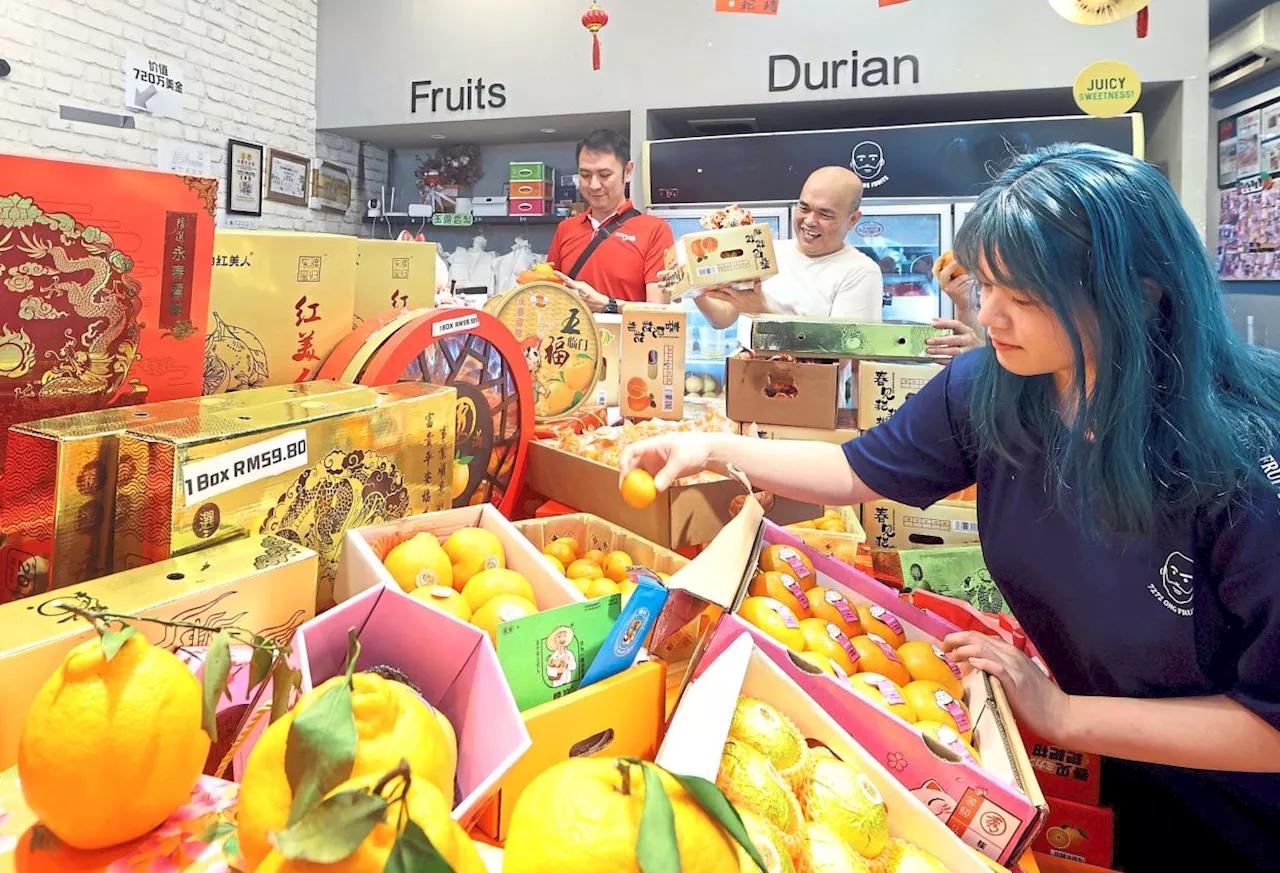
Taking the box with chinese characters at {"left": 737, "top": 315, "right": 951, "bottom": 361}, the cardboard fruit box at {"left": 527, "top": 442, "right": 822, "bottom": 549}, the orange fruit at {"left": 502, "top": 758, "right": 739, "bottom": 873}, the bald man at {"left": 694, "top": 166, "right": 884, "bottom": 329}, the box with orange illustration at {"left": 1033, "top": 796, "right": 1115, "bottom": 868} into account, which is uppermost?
the bald man at {"left": 694, "top": 166, "right": 884, "bottom": 329}

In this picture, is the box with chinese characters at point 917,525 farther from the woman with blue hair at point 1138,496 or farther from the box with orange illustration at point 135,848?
the box with orange illustration at point 135,848

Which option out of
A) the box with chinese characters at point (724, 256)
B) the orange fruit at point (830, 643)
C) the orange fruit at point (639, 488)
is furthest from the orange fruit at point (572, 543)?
the box with chinese characters at point (724, 256)

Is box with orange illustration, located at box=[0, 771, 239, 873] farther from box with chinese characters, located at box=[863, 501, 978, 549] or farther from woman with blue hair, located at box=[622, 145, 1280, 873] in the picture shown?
box with chinese characters, located at box=[863, 501, 978, 549]

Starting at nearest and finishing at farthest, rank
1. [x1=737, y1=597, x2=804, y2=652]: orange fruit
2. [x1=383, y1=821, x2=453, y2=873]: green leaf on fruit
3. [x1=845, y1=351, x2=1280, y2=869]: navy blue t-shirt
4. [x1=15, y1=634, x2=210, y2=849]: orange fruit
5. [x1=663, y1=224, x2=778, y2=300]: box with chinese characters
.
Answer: [x1=383, y1=821, x2=453, y2=873]: green leaf on fruit
[x1=15, y1=634, x2=210, y2=849]: orange fruit
[x1=845, y1=351, x2=1280, y2=869]: navy blue t-shirt
[x1=737, y1=597, x2=804, y2=652]: orange fruit
[x1=663, y1=224, x2=778, y2=300]: box with chinese characters

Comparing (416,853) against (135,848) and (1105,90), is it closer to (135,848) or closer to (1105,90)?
(135,848)

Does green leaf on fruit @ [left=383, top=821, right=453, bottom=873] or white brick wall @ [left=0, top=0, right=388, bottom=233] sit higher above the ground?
white brick wall @ [left=0, top=0, right=388, bottom=233]

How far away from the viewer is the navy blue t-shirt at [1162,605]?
959mm

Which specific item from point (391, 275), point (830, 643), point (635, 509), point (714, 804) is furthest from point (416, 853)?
point (391, 275)

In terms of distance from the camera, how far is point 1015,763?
2.90ft

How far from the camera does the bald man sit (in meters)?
3.61

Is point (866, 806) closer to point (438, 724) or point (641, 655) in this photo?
point (641, 655)

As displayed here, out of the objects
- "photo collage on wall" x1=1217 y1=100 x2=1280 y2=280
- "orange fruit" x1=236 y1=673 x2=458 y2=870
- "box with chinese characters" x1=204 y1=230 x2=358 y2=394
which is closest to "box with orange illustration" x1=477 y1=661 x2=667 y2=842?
"orange fruit" x1=236 y1=673 x2=458 y2=870

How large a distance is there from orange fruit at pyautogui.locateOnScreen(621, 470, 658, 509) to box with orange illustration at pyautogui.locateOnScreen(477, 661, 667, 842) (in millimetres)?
507

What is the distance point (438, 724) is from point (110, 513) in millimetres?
553
